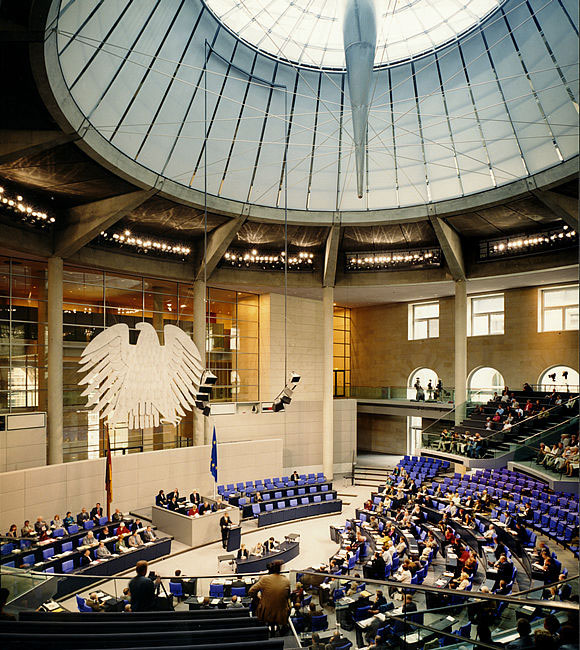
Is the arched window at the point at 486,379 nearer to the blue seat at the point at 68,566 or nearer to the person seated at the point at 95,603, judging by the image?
the blue seat at the point at 68,566

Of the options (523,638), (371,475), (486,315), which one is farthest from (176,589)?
(486,315)

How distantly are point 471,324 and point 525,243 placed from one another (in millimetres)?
7214

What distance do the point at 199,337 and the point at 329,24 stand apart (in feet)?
45.1

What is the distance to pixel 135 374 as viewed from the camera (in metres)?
10.5

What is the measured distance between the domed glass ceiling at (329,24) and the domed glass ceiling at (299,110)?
0.85 ft

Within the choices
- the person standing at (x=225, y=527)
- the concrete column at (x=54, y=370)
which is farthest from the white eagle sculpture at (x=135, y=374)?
the concrete column at (x=54, y=370)

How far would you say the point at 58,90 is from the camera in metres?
12.1

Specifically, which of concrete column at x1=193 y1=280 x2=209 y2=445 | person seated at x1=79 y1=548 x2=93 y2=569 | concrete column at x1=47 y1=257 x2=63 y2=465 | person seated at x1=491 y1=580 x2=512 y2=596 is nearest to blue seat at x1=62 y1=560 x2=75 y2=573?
person seated at x1=79 y1=548 x2=93 y2=569

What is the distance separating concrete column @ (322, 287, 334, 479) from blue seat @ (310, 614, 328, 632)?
64.2 ft

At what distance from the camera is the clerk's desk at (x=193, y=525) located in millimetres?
16906

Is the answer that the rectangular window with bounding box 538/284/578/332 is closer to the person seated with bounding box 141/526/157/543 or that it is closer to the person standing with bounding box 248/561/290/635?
the person seated with bounding box 141/526/157/543

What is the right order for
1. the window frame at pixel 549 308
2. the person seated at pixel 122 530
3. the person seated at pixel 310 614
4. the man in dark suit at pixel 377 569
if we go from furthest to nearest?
the window frame at pixel 549 308
the person seated at pixel 122 530
the man in dark suit at pixel 377 569
the person seated at pixel 310 614

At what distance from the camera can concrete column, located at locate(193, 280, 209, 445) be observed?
23562 millimetres

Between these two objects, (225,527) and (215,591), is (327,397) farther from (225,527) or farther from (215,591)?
(215,591)
